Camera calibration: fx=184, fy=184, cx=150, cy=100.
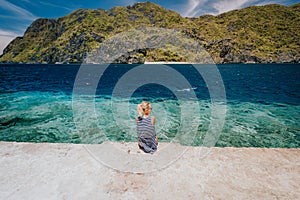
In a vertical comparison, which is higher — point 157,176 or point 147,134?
point 147,134

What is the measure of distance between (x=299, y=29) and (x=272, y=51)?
60.4 m

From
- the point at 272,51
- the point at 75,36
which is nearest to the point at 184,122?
the point at 272,51

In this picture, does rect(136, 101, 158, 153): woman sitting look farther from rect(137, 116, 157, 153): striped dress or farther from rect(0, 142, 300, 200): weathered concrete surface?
rect(0, 142, 300, 200): weathered concrete surface

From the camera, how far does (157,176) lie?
12.2 feet

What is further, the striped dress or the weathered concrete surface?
the striped dress

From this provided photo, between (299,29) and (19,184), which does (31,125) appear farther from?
(299,29)

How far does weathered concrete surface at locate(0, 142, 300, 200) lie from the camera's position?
322 cm

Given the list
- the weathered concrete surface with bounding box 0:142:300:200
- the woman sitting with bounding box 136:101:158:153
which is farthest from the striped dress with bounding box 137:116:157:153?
the weathered concrete surface with bounding box 0:142:300:200

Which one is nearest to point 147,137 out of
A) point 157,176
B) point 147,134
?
point 147,134

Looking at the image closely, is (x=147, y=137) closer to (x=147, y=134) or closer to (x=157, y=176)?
(x=147, y=134)

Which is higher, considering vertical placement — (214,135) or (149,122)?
(149,122)

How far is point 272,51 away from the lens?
163875 millimetres

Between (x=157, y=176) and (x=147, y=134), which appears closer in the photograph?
(x=157, y=176)

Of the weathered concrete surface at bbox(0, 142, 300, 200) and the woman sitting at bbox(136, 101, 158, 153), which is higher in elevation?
the woman sitting at bbox(136, 101, 158, 153)
